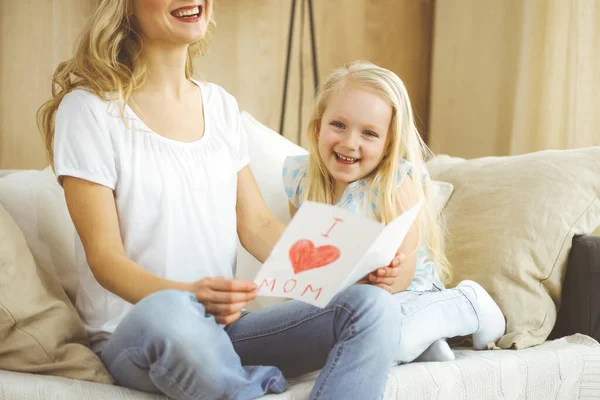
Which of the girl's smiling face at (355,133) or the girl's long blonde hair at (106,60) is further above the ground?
the girl's long blonde hair at (106,60)

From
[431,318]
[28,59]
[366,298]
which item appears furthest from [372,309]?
[28,59]

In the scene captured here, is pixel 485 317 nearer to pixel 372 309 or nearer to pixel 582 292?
pixel 582 292

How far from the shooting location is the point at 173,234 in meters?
1.32

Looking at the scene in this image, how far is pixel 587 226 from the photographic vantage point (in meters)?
1.62

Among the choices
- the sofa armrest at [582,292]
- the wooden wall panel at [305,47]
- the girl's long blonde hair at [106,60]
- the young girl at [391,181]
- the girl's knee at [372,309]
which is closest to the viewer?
the girl's knee at [372,309]

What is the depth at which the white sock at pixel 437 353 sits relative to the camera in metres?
→ 1.38

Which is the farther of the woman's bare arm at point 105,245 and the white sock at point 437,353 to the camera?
the white sock at point 437,353

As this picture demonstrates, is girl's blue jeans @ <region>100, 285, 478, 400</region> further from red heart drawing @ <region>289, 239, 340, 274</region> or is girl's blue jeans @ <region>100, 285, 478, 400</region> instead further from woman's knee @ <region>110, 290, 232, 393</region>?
red heart drawing @ <region>289, 239, 340, 274</region>

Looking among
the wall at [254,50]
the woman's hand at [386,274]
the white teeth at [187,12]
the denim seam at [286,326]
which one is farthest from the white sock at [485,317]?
the wall at [254,50]

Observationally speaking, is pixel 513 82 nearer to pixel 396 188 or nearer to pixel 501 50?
pixel 501 50

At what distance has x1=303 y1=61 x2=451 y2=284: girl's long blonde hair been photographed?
147 centimetres

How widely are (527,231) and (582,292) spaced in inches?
6.6

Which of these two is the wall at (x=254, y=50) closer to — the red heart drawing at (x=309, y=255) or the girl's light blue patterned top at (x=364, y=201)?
the girl's light blue patterned top at (x=364, y=201)

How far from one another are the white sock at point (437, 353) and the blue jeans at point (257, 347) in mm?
216
